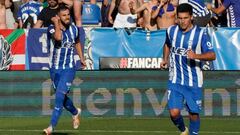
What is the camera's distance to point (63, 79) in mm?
15180

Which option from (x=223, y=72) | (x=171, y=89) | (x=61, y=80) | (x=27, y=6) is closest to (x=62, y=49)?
(x=61, y=80)

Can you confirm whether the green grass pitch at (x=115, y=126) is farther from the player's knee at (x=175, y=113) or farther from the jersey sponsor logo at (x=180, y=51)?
the jersey sponsor logo at (x=180, y=51)

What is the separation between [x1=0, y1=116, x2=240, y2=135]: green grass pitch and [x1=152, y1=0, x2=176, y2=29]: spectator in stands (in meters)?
2.71

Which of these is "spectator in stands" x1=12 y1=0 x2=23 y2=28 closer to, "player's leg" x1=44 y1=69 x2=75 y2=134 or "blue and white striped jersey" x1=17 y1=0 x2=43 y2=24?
"blue and white striped jersey" x1=17 y1=0 x2=43 y2=24

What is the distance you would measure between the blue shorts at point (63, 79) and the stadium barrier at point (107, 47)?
410 centimetres

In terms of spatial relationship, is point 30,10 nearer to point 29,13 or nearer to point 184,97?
point 29,13

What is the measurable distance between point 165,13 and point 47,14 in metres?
2.78

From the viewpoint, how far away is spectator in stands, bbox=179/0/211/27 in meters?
19.8

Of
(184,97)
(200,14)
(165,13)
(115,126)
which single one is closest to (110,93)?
(115,126)

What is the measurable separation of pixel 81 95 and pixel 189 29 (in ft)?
21.4

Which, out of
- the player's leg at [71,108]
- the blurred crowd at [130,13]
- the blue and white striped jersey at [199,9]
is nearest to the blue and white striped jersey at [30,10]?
the blurred crowd at [130,13]

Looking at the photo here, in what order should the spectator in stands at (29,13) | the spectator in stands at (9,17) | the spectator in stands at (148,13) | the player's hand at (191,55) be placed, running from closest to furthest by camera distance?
the player's hand at (191,55)
the spectator in stands at (148,13)
the spectator in stands at (29,13)
the spectator in stands at (9,17)

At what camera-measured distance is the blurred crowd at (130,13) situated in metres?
20.0

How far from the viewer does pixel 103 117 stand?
1875 cm
